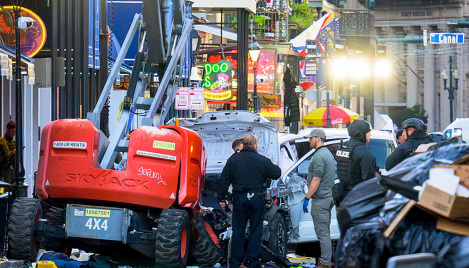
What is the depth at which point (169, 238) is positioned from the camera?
11680 mm

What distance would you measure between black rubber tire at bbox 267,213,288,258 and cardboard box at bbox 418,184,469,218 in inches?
301

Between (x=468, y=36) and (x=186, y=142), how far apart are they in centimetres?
12087

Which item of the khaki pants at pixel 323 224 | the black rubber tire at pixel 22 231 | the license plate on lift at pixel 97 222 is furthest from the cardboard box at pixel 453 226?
the khaki pants at pixel 323 224

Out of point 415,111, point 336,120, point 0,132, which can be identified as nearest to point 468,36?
point 415,111

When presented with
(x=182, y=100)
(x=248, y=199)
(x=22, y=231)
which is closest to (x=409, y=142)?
(x=248, y=199)

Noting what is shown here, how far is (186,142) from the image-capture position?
12047 mm

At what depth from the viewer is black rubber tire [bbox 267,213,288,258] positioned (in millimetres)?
13922

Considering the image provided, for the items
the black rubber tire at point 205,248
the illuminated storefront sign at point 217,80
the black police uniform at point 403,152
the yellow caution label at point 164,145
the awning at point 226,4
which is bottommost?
the black rubber tire at point 205,248

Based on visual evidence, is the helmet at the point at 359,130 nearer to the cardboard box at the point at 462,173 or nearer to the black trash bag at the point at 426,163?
the black trash bag at the point at 426,163

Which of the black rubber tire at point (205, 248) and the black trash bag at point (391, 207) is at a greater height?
the black trash bag at point (391, 207)

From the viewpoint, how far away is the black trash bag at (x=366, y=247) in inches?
263

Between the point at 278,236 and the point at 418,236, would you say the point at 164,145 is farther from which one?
the point at 418,236

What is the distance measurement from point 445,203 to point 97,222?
21.0 feet

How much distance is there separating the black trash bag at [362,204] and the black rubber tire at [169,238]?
4.11 meters
